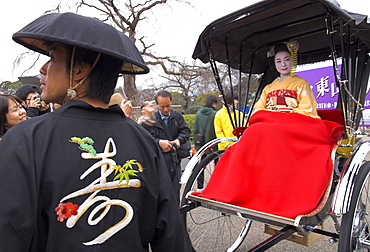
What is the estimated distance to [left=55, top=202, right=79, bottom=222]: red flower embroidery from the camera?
0.78 meters

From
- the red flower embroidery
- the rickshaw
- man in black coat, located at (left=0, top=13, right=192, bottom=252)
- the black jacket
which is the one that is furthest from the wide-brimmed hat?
the rickshaw

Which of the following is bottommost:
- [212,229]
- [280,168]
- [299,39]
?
[212,229]

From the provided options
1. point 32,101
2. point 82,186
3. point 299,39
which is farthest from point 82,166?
point 299,39

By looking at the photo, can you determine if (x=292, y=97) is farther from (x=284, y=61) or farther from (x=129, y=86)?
(x=129, y=86)

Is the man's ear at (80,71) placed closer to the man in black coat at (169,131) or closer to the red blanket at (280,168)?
the red blanket at (280,168)

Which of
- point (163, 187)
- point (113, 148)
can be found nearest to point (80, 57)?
point (113, 148)

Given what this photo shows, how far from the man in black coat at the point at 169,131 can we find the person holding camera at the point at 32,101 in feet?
3.52

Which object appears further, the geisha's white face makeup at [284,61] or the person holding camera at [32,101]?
the geisha's white face makeup at [284,61]

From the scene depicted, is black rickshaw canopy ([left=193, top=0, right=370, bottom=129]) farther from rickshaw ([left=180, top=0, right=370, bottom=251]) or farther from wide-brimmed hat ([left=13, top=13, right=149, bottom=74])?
wide-brimmed hat ([left=13, top=13, right=149, bottom=74])

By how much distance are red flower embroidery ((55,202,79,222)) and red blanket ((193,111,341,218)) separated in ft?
4.71

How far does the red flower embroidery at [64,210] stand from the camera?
2.56 ft

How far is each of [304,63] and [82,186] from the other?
3321 mm

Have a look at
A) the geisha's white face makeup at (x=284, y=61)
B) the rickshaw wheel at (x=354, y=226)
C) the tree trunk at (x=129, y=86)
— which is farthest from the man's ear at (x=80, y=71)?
the tree trunk at (x=129, y=86)

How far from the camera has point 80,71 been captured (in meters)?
0.94
